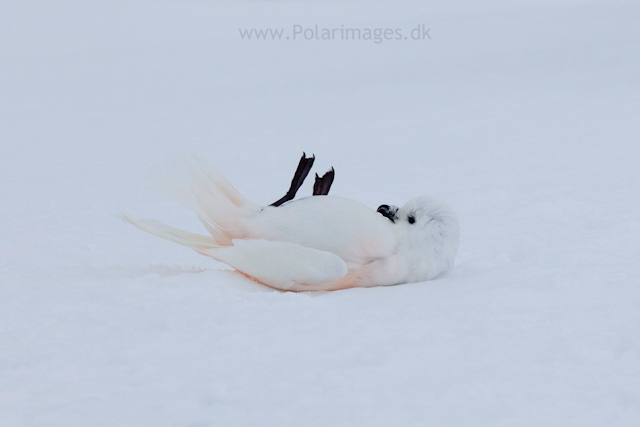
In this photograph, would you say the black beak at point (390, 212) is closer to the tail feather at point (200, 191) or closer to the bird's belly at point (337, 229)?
the bird's belly at point (337, 229)

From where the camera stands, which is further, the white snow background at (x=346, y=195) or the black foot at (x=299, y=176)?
the black foot at (x=299, y=176)

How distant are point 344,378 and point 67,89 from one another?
841 cm

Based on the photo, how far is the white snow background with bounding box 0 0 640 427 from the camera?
1783 mm

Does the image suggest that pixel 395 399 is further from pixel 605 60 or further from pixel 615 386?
pixel 605 60

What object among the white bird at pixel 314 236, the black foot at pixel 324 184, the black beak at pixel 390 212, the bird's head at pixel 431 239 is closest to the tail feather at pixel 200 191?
the white bird at pixel 314 236

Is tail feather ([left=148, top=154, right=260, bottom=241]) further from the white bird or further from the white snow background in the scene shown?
the white snow background

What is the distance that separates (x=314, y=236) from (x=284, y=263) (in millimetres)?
177

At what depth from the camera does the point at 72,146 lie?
6633 mm

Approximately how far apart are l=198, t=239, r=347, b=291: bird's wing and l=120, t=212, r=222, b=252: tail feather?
0.65 ft

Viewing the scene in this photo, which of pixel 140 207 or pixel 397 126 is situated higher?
pixel 397 126

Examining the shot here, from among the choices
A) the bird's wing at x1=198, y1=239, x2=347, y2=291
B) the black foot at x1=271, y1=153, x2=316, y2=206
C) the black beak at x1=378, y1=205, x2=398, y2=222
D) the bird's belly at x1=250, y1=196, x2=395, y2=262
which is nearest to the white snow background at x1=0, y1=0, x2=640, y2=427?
the bird's wing at x1=198, y1=239, x2=347, y2=291

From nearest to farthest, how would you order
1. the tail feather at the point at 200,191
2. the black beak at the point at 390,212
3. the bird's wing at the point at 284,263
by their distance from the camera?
the bird's wing at the point at 284,263
the tail feather at the point at 200,191
the black beak at the point at 390,212

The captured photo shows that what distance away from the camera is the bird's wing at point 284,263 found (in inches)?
102

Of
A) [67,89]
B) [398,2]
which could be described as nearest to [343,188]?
[67,89]
